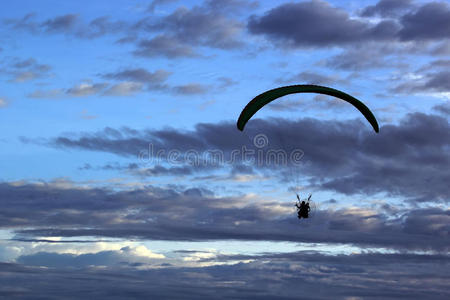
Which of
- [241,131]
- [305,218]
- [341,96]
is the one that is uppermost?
[341,96]

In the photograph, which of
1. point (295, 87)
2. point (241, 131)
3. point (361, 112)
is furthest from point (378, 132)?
point (241, 131)

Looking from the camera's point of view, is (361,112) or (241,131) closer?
(241,131)

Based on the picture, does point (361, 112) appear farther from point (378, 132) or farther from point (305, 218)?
point (305, 218)

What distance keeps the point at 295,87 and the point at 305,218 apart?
31.8 feet

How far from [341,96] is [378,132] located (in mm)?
4059

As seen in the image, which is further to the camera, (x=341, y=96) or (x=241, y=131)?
(x=341, y=96)

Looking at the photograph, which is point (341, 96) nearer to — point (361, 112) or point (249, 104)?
point (361, 112)

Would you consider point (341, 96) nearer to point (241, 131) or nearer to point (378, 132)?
point (378, 132)

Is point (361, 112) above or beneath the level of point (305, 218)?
above

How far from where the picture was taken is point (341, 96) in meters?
47.3

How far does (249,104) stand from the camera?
45625mm

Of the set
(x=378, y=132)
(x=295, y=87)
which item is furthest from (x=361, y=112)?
(x=295, y=87)

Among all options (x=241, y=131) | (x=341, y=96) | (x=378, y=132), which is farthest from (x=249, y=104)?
(x=378, y=132)

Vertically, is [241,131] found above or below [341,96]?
below
